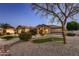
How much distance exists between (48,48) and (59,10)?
12.2 inches

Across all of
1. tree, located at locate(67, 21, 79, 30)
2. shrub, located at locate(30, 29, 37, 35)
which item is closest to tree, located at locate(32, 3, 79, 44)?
tree, located at locate(67, 21, 79, 30)

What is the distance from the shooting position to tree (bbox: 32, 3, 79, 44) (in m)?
2.21

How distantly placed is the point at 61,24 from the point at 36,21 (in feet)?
0.65

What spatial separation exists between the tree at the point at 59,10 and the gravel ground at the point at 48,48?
0.08 metres

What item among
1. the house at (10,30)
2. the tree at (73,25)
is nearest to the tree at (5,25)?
the house at (10,30)

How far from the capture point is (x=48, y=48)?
7.28ft

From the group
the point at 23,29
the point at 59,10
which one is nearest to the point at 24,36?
the point at 23,29

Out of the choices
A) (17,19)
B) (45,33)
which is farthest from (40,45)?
(17,19)

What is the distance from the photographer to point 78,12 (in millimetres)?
2207

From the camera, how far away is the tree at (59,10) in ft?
7.25

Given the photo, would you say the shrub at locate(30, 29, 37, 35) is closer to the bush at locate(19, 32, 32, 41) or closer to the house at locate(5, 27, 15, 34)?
the bush at locate(19, 32, 32, 41)

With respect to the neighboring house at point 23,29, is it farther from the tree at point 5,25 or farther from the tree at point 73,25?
the tree at point 73,25

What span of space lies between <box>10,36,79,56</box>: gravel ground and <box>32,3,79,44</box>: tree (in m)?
0.08

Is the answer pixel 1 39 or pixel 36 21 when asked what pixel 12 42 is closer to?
pixel 1 39
